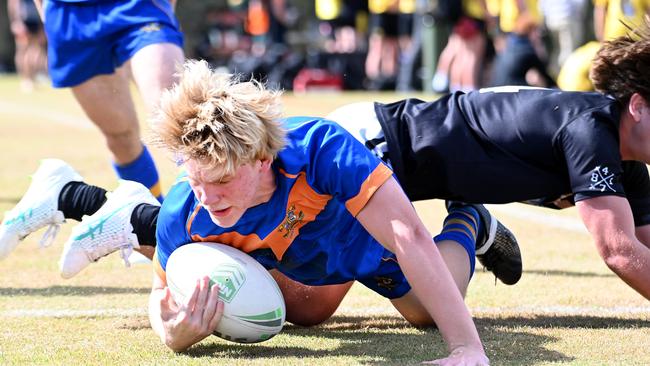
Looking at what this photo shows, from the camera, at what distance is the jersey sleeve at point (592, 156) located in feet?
12.9

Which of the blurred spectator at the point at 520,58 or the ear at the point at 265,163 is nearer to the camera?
the ear at the point at 265,163

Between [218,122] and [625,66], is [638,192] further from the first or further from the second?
[218,122]

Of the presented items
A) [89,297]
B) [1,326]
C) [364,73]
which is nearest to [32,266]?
[89,297]

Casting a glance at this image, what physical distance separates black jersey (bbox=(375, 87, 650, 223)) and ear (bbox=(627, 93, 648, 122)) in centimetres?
6

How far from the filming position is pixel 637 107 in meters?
4.14

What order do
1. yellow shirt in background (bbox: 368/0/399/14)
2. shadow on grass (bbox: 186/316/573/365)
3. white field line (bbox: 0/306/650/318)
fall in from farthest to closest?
yellow shirt in background (bbox: 368/0/399/14) < white field line (bbox: 0/306/650/318) < shadow on grass (bbox: 186/316/573/365)

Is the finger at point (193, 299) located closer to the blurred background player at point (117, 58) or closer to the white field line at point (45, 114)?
the blurred background player at point (117, 58)

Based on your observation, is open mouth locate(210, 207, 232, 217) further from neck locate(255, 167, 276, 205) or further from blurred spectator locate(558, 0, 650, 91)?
blurred spectator locate(558, 0, 650, 91)

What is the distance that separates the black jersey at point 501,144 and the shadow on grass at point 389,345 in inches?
20.2

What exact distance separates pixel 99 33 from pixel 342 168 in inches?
92.9

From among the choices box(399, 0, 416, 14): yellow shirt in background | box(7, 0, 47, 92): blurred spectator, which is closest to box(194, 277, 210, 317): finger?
box(399, 0, 416, 14): yellow shirt in background

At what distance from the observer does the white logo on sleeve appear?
391cm

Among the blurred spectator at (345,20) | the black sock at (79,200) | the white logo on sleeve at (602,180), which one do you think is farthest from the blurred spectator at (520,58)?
the white logo on sleeve at (602,180)

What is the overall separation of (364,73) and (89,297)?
569 inches
